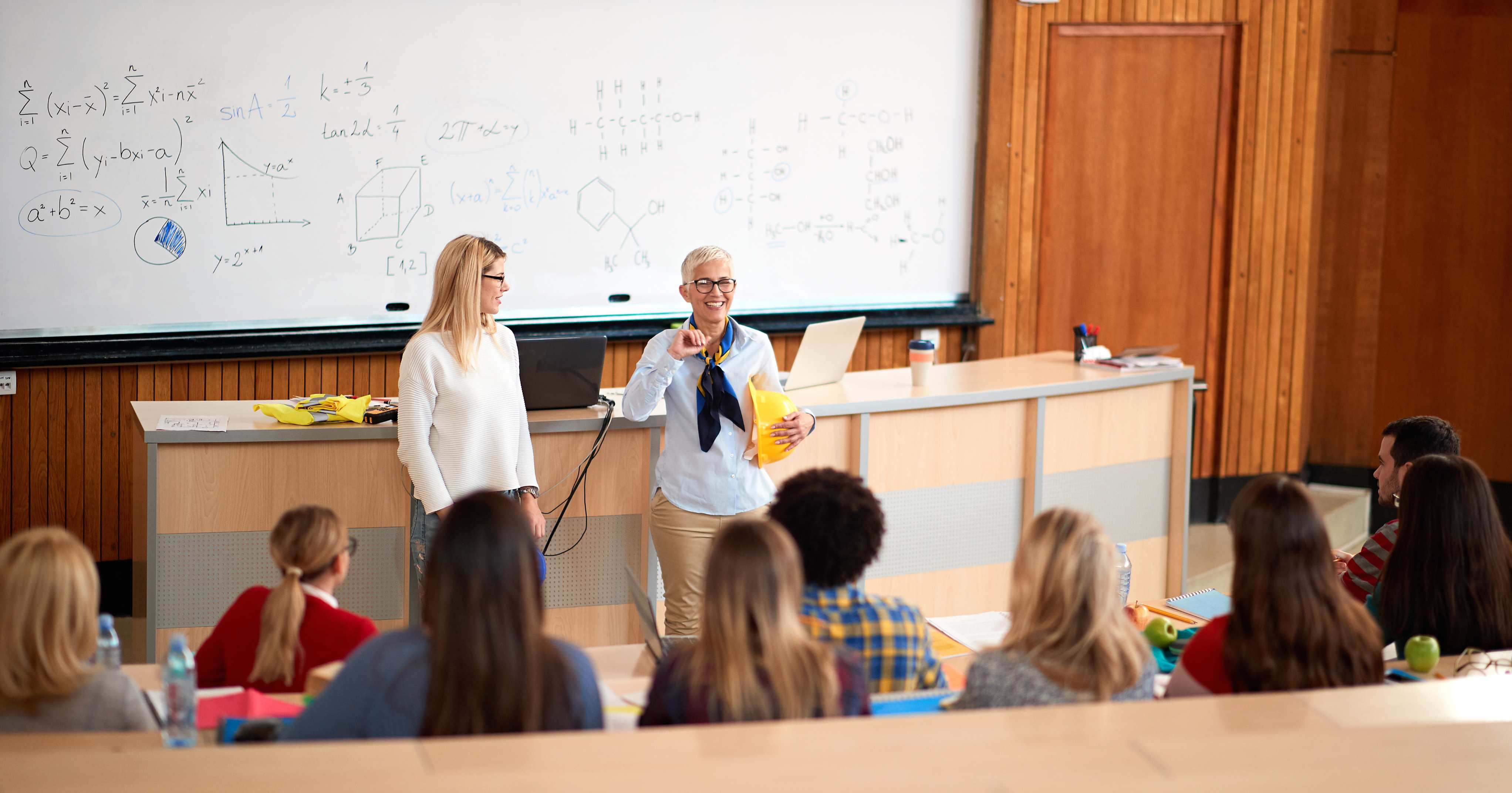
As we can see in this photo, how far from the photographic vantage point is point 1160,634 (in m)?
3.00

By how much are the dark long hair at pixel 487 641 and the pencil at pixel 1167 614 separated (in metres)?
1.88

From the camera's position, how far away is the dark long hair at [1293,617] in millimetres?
2371

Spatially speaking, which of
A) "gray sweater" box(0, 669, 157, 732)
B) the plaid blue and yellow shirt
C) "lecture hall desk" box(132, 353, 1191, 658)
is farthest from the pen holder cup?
"gray sweater" box(0, 669, 157, 732)

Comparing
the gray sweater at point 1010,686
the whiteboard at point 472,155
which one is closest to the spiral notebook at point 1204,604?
the gray sweater at point 1010,686

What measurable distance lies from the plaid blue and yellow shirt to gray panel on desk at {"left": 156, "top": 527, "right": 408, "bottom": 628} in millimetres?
2059

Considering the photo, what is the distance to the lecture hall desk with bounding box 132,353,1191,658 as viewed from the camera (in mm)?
3961

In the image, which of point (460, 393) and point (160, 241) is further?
point (160, 241)

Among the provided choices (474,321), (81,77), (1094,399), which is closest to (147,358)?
(81,77)

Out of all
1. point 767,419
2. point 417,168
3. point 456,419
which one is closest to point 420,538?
point 456,419

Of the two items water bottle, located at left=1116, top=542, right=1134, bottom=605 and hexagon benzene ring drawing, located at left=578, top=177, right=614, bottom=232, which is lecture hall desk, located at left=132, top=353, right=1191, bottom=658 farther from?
hexagon benzene ring drawing, located at left=578, top=177, right=614, bottom=232

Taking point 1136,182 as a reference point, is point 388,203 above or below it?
below

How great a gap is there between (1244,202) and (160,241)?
5156 mm

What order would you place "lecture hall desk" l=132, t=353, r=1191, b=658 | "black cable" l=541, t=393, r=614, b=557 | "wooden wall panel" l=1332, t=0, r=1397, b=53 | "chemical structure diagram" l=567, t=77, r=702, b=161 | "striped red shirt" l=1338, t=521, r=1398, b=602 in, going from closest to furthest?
"striped red shirt" l=1338, t=521, r=1398, b=602 < "lecture hall desk" l=132, t=353, r=1191, b=658 < "black cable" l=541, t=393, r=614, b=557 < "chemical structure diagram" l=567, t=77, r=702, b=161 < "wooden wall panel" l=1332, t=0, r=1397, b=53

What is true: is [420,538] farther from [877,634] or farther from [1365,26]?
[1365,26]
